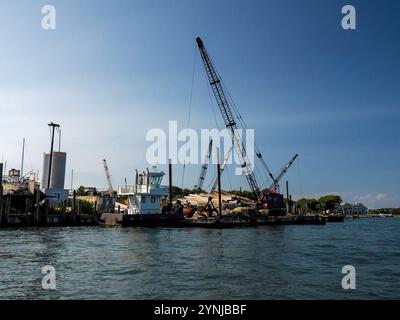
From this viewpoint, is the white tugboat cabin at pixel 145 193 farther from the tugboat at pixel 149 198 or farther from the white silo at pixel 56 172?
the white silo at pixel 56 172

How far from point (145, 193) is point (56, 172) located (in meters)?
36.7

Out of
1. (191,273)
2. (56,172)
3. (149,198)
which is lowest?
(191,273)

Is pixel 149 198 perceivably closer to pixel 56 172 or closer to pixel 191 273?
pixel 56 172

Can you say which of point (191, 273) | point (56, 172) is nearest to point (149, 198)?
point (56, 172)

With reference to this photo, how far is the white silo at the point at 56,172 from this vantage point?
309ft

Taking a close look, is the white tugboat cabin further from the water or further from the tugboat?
the water

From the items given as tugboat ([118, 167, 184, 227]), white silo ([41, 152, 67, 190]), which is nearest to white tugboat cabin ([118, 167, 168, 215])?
tugboat ([118, 167, 184, 227])

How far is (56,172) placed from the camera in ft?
311

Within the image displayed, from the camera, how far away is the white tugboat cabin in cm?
7019

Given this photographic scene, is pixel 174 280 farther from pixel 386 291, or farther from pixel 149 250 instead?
pixel 149 250

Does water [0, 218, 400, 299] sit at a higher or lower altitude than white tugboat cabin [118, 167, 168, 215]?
lower

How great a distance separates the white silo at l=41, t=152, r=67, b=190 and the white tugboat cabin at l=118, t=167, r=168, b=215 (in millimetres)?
30670
